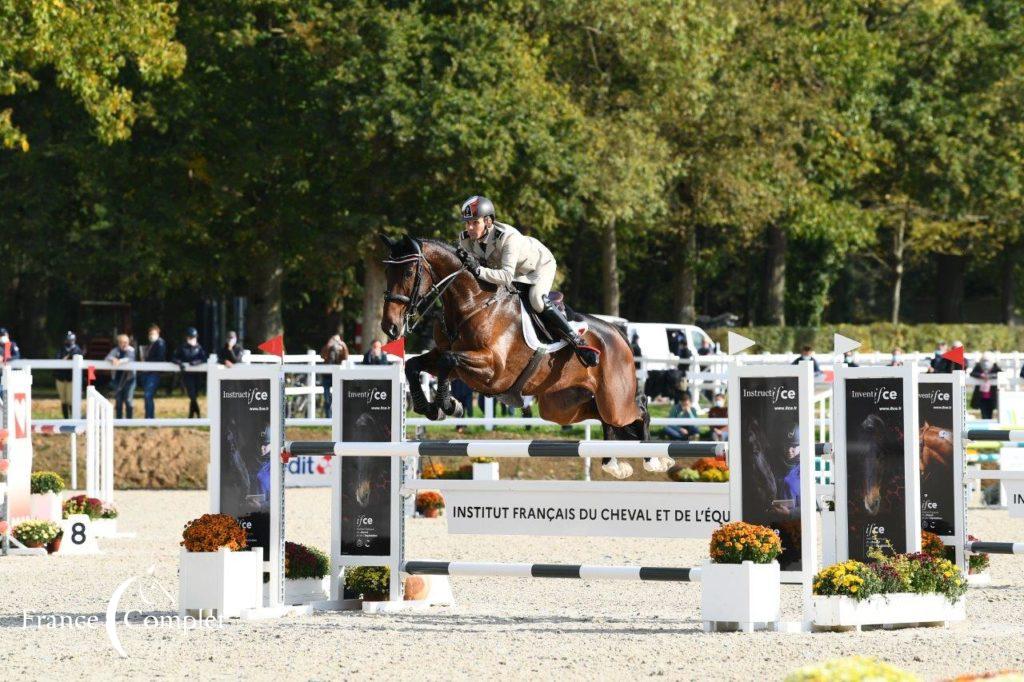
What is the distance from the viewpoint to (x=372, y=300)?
101 feet

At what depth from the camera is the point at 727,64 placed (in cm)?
3544

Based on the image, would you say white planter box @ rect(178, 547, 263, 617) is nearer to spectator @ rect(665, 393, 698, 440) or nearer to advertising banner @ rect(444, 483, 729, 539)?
advertising banner @ rect(444, 483, 729, 539)

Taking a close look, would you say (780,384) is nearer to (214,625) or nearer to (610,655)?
(610,655)

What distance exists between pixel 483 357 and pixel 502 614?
1547mm

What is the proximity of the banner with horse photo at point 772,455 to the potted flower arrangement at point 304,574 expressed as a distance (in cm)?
276

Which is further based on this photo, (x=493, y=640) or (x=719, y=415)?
(x=719, y=415)

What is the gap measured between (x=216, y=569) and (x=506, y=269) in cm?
256

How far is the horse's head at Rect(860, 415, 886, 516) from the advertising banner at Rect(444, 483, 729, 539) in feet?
2.78

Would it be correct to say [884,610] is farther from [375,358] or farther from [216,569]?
[375,358]

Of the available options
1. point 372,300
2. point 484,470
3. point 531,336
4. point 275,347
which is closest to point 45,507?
point 484,470

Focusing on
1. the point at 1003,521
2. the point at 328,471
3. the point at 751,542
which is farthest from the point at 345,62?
the point at 751,542

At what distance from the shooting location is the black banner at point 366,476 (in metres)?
10.1

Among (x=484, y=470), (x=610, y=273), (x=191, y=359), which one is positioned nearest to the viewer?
(x=484, y=470)

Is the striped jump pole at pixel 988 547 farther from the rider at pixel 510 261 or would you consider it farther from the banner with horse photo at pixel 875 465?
the rider at pixel 510 261
